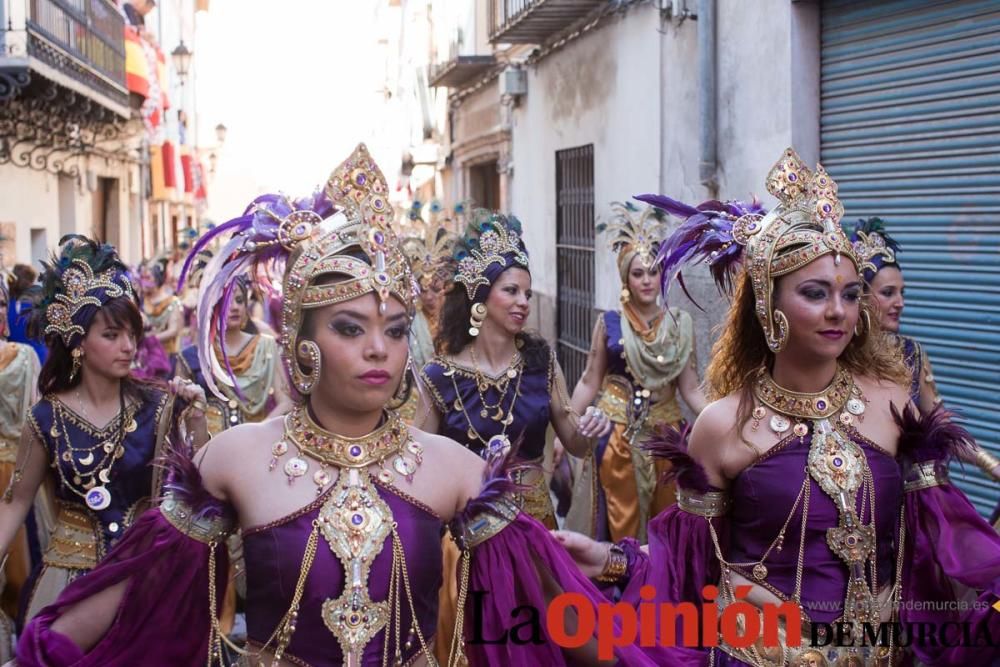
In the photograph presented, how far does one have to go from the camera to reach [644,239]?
9703mm

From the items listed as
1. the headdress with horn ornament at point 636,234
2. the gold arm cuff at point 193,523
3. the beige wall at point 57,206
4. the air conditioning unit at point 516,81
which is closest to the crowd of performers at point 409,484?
the gold arm cuff at point 193,523

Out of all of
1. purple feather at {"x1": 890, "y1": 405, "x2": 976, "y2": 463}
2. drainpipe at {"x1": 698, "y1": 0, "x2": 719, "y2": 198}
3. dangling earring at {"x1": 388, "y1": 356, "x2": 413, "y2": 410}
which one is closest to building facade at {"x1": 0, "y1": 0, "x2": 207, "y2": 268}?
drainpipe at {"x1": 698, "y1": 0, "x2": 719, "y2": 198}

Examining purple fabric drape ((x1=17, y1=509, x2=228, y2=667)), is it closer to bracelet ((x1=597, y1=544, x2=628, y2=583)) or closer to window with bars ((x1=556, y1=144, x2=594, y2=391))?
bracelet ((x1=597, y1=544, x2=628, y2=583))

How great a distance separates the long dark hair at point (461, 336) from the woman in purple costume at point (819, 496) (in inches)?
97.0

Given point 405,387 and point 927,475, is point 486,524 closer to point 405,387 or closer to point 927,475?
point 927,475

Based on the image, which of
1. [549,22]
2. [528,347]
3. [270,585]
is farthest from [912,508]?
[549,22]

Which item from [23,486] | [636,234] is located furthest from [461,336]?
[636,234]

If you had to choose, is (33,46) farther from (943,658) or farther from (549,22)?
(943,658)

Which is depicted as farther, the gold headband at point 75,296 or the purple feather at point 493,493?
the gold headband at point 75,296

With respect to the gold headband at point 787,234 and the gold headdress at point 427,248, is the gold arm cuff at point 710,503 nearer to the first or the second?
the gold headband at point 787,234

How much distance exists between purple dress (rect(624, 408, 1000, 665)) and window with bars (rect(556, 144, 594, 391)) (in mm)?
9740

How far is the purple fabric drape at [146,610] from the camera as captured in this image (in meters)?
3.85

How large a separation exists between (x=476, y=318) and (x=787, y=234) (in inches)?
111

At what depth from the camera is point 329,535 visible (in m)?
3.83
